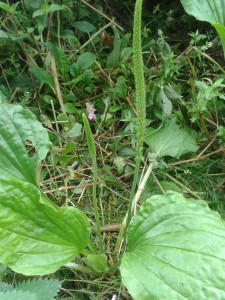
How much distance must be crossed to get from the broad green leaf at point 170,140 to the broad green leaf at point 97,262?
16.0 inches

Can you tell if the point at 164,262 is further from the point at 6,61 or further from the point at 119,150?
the point at 6,61

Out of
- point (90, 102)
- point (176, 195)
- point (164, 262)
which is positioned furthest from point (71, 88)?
point (164, 262)

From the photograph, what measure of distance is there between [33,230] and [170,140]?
61 centimetres

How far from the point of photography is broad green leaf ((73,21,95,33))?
1.75 m

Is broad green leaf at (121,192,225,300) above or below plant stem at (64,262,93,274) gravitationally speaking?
above

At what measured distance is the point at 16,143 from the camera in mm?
1207

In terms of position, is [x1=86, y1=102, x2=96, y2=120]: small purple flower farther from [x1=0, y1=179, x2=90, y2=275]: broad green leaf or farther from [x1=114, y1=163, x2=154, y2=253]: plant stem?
[x1=0, y1=179, x2=90, y2=275]: broad green leaf

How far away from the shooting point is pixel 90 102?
5.56 ft

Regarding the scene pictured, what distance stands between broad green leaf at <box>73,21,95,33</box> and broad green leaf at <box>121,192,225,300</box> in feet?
2.68

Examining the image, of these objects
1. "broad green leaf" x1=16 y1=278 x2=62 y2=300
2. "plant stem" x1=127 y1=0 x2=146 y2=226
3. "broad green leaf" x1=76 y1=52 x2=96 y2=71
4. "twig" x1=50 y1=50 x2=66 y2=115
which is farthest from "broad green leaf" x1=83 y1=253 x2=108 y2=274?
"broad green leaf" x1=76 y1=52 x2=96 y2=71

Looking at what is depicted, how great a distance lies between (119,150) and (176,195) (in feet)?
1.46

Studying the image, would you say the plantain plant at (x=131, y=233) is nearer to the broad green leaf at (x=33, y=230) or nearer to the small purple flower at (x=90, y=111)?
the broad green leaf at (x=33, y=230)

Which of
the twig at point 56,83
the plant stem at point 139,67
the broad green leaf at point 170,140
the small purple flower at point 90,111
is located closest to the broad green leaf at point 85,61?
the twig at point 56,83

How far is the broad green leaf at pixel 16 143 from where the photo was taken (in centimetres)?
120
